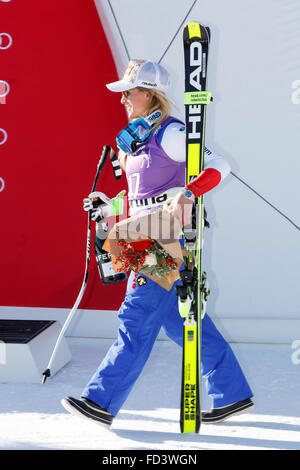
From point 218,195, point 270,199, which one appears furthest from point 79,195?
point 270,199

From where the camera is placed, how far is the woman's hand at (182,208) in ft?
6.67

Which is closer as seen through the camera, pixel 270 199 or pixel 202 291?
pixel 202 291

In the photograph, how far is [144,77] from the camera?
2.21 meters

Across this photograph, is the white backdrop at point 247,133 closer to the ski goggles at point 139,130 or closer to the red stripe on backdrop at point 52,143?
the red stripe on backdrop at point 52,143

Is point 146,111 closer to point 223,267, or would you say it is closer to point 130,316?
point 130,316

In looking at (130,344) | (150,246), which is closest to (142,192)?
(150,246)

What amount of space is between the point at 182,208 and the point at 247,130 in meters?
1.30

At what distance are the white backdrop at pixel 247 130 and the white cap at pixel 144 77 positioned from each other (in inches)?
36.3

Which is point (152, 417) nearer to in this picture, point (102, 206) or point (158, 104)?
point (102, 206)

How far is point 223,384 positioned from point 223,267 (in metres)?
1.01

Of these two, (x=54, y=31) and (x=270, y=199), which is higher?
(x=54, y=31)

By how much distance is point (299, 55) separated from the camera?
10.2ft

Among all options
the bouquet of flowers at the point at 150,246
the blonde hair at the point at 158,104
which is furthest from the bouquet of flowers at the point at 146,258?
the blonde hair at the point at 158,104

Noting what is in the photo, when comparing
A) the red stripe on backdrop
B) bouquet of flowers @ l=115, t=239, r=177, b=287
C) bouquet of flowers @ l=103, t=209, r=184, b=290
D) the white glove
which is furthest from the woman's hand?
the red stripe on backdrop
